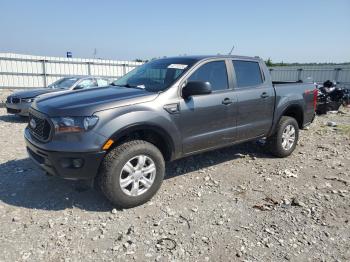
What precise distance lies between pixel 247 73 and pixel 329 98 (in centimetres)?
855

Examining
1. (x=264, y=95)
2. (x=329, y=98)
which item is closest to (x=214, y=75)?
→ (x=264, y=95)

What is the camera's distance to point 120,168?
337 cm

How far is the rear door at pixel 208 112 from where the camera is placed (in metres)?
3.94

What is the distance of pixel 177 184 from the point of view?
4.35 metres

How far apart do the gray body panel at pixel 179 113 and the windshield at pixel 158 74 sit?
0.13 meters

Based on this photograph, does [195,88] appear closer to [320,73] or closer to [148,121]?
[148,121]

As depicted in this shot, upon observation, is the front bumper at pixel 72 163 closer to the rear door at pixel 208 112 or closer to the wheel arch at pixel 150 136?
the wheel arch at pixel 150 136

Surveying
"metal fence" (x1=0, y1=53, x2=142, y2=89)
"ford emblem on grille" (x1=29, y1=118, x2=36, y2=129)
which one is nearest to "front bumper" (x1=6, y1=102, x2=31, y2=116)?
"ford emblem on grille" (x1=29, y1=118, x2=36, y2=129)

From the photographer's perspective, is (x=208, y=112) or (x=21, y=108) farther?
(x=21, y=108)

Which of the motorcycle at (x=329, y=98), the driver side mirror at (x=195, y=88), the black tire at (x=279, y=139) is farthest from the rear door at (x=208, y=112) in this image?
the motorcycle at (x=329, y=98)

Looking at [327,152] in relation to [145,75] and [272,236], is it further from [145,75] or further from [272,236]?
[145,75]

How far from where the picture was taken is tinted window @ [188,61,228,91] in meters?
4.19

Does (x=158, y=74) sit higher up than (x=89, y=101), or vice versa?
(x=158, y=74)

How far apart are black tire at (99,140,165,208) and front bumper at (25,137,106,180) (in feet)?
0.37
